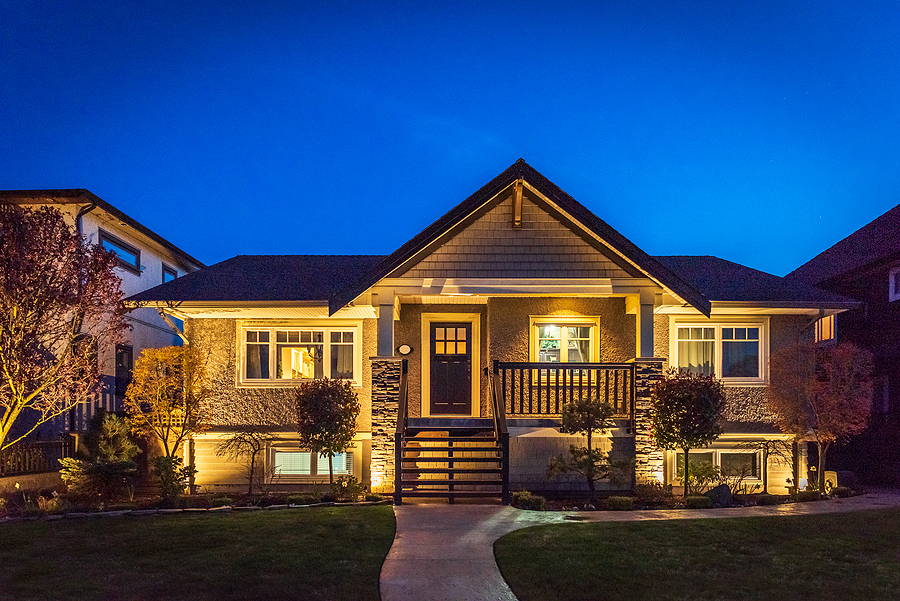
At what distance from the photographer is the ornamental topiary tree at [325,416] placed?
1179cm

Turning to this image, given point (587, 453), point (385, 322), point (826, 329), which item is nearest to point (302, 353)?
point (385, 322)

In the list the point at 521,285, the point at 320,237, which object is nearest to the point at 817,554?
the point at 521,285

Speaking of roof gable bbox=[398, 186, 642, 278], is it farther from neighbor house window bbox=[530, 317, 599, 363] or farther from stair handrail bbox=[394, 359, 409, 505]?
stair handrail bbox=[394, 359, 409, 505]

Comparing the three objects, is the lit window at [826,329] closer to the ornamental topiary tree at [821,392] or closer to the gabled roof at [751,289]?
the gabled roof at [751,289]

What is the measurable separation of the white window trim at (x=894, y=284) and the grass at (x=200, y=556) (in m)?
13.1

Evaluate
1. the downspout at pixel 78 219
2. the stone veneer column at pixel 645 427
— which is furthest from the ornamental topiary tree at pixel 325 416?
the downspout at pixel 78 219

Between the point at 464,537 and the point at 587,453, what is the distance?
12.0 ft

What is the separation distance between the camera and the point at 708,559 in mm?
7273

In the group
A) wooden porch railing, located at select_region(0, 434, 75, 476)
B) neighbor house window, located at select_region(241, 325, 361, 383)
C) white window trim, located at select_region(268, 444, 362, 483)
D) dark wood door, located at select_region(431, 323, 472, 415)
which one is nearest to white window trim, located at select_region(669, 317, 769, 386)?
dark wood door, located at select_region(431, 323, 472, 415)

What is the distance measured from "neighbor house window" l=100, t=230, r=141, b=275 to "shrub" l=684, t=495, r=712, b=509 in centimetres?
1347

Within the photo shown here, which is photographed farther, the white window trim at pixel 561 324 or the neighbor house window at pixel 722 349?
the neighbor house window at pixel 722 349

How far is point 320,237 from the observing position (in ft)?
582

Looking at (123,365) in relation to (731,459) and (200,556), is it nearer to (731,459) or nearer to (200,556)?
(200,556)

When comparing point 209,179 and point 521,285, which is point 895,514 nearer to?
point 521,285
